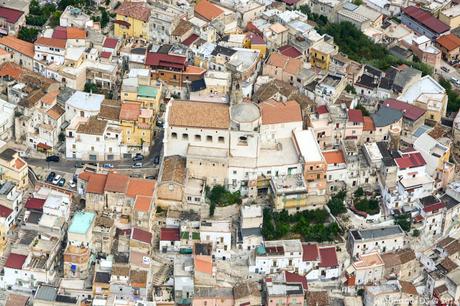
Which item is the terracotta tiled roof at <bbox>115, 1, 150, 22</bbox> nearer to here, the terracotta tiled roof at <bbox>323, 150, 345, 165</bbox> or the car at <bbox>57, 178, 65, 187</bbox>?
the car at <bbox>57, 178, 65, 187</bbox>

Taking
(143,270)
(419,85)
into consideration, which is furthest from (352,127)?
(143,270)

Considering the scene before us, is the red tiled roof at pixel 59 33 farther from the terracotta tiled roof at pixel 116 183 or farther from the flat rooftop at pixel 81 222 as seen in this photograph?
the flat rooftop at pixel 81 222

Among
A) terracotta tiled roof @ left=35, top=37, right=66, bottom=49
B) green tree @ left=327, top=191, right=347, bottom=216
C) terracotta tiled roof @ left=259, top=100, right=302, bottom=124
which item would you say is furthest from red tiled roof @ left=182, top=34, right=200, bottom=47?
green tree @ left=327, top=191, right=347, bottom=216

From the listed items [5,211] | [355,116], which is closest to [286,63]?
[355,116]

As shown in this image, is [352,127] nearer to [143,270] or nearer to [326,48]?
[326,48]

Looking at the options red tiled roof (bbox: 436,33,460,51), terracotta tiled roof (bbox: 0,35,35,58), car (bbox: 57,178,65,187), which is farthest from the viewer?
red tiled roof (bbox: 436,33,460,51)
